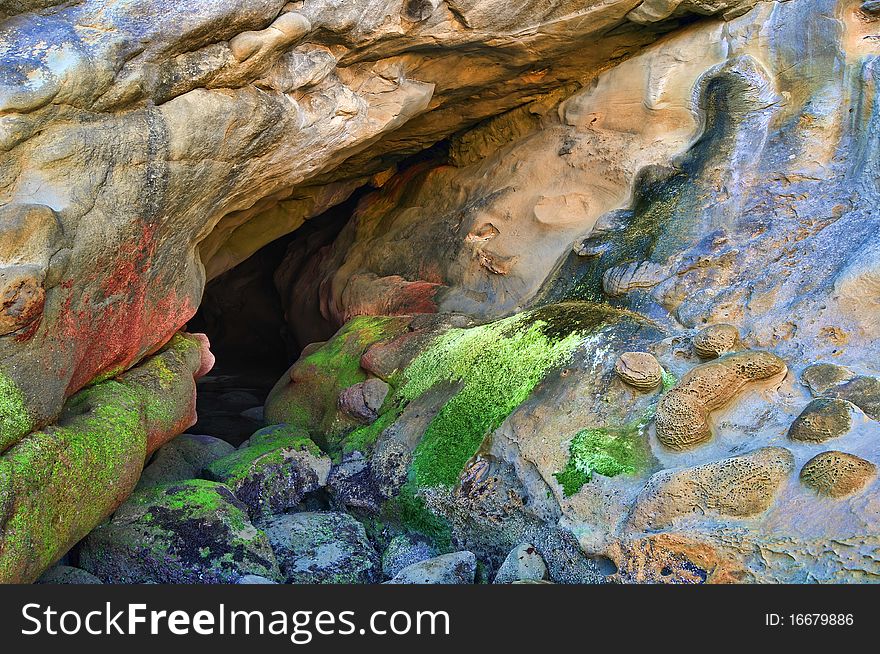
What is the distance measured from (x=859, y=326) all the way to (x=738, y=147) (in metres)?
1.66

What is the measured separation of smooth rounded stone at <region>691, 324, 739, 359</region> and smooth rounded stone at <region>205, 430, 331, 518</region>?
2459 mm

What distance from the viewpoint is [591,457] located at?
13.2ft

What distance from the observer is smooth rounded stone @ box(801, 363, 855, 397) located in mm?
3898

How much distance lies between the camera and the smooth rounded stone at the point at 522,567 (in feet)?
12.6

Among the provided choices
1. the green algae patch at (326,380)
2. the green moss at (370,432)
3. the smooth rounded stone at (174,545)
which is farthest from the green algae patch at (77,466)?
the green algae patch at (326,380)

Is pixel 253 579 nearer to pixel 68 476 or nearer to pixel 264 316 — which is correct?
pixel 68 476

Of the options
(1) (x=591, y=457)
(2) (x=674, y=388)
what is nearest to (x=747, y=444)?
(2) (x=674, y=388)

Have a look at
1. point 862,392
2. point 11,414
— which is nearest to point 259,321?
point 11,414

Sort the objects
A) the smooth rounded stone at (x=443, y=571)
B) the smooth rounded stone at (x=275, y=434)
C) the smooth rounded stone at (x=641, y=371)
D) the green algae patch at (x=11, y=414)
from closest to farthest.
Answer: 1. the green algae patch at (x=11, y=414)
2. the smooth rounded stone at (x=443, y=571)
3. the smooth rounded stone at (x=641, y=371)
4. the smooth rounded stone at (x=275, y=434)

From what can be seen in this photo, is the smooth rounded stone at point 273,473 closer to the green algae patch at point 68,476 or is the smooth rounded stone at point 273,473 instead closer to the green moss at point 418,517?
the green moss at point 418,517

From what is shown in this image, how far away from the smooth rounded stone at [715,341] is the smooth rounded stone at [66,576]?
3252 millimetres

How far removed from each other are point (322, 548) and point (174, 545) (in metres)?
0.79

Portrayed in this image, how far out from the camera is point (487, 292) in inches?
250

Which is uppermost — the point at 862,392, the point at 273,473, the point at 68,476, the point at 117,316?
the point at 117,316
